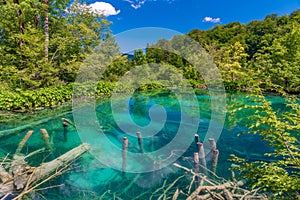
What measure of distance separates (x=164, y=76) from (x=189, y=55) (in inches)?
137

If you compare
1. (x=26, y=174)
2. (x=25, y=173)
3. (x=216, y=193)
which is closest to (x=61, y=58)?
(x=26, y=174)

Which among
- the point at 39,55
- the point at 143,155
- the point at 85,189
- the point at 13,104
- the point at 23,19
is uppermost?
the point at 23,19

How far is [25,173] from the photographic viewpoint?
3.30 meters

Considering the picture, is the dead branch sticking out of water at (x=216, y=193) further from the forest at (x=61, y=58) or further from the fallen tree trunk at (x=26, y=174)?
the forest at (x=61, y=58)

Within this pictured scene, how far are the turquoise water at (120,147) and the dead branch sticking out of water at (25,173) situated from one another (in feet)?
0.61

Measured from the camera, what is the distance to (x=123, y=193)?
404 centimetres

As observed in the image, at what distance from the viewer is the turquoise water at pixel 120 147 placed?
409 cm

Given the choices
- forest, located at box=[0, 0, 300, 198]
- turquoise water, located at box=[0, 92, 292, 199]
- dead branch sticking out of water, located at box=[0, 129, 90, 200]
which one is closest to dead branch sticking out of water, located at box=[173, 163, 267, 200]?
turquoise water, located at box=[0, 92, 292, 199]

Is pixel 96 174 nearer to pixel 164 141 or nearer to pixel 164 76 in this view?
pixel 164 141

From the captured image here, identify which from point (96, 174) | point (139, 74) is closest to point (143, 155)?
point (96, 174)

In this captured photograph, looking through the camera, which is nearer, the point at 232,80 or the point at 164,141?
the point at 164,141

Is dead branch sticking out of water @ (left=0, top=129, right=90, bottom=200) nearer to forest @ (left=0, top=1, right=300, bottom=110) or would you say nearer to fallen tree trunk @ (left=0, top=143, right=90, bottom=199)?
fallen tree trunk @ (left=0, top=143, right=90, bottom=199)

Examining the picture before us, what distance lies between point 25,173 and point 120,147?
3.06m

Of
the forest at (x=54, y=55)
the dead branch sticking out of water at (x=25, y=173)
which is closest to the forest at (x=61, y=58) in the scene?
the forest at (x=54, y=55)
